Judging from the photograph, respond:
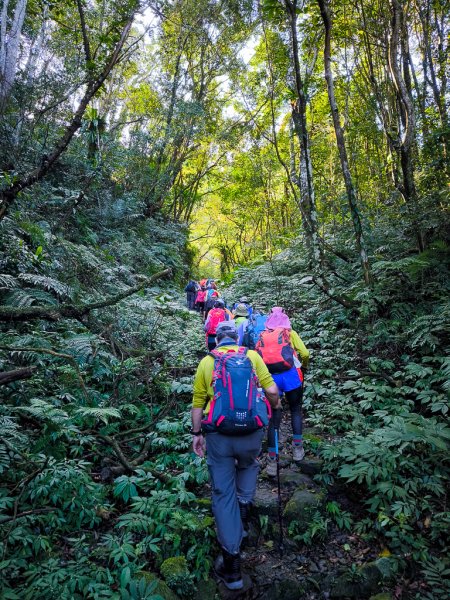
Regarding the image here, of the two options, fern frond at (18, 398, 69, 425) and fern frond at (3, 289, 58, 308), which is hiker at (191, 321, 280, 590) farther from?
fern frond at (3, 289, 58, 308)

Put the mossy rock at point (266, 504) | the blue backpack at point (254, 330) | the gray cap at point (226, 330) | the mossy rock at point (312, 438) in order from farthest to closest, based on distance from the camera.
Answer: the blue backpack at point (254, 330)
the mossy rock at point (312, 438)
the mossy rock at point (266, 504)
the gray cap at point (226, 330)

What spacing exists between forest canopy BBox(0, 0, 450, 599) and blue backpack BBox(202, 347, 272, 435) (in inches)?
49.2

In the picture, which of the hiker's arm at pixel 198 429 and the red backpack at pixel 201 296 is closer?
the hiker's arm at pixel 198 429

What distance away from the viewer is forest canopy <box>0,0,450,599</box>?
3441 millimetres

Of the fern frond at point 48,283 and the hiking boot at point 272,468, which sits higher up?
the fern frond at point 48,283

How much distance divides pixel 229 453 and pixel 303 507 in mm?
1498

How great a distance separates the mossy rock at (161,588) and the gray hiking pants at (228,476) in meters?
0.55

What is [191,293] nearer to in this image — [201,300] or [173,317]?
[201,300]

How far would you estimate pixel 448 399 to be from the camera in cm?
453

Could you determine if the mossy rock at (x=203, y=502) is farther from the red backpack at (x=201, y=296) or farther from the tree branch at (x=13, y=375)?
the red backpack at (x=201, y=296)

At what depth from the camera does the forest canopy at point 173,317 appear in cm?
344

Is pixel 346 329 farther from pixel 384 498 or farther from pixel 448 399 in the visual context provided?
pixel 384 498

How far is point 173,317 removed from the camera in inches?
452

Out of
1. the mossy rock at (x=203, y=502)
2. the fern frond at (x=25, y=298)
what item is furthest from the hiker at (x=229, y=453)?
the fern frond at (x=25, y=298)
